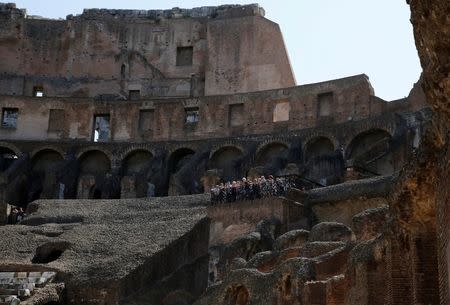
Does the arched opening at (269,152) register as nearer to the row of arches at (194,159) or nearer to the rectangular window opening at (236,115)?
the row of arches at (194,159)

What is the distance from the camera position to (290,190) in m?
31.9

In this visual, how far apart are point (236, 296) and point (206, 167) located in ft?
66.9

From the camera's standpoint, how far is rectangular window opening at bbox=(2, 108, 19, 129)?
47.9 meters

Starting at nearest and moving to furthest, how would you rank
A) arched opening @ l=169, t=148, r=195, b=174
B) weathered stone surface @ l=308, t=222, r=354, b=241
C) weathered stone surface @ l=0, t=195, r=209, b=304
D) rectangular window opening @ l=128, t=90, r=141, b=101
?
weathered stone surface @ l=308, t=222, r=354, b=241
weathered stone surface @ l=0, t=195, r=209, b=304
arched opening @ l=169, t=148, r=195, b=174
rectangular window opening @ l=128, t=90, r=141, b=101

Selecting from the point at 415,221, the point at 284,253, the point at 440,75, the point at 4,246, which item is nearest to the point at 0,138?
the point at 4,246

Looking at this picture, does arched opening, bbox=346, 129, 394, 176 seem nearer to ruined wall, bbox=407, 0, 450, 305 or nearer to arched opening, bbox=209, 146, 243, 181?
arched opening, bbox=209, 146, 243, 181

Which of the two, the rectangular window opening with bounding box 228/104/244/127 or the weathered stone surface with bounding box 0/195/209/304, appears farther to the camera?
the rectangular window opening with bounding box 228/104/244/127

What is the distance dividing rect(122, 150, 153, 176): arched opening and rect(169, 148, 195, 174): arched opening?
141 cm

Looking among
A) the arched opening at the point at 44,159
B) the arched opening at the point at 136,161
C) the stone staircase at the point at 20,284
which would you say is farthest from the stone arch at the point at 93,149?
the stone staircase at the point at 20,284

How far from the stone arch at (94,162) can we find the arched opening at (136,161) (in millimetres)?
998

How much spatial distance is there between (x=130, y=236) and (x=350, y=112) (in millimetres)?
15831

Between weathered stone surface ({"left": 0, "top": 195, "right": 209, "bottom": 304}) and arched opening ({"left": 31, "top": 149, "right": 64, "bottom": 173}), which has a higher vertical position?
arched opening ({"left": 31, "top": 149, "right": 64, "bottom": 173})

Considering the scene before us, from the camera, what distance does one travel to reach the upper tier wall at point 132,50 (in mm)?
52500

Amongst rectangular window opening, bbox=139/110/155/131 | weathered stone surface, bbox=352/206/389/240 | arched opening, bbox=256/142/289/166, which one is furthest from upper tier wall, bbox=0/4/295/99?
weathered stone surface, bbox=352/206/389/240
